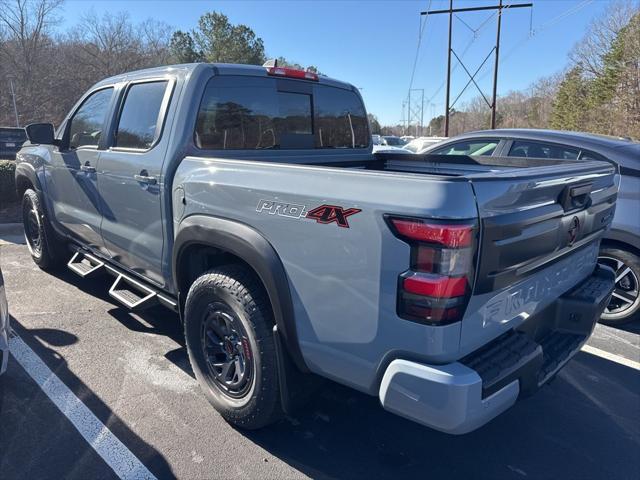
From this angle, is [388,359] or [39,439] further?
[39,439]

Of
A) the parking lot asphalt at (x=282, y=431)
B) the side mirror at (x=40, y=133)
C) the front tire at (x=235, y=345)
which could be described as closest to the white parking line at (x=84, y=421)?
the parking lot asphalt at (x=282, y=431)

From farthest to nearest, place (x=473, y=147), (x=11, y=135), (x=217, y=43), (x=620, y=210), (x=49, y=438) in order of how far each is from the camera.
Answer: (x=217, y=43), (x=11, y=135), (x=473, y=147), (x=620, y=210), (x=49, y=438)

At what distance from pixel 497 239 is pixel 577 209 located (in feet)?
2.91

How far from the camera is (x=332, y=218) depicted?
1.97m

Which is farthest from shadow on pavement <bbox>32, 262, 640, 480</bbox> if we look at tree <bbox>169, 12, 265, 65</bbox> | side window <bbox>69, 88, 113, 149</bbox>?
tree <bbox>169, 12, 265, 65</bbox>

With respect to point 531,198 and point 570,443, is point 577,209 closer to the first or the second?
point 531,198

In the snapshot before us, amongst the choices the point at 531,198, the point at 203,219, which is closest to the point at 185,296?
the point at 203,219

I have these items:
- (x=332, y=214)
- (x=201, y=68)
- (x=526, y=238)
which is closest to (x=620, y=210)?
(x=526, y=238)

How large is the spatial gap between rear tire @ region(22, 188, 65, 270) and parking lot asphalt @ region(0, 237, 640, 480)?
1.54 metres

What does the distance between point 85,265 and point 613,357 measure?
15.9 feet

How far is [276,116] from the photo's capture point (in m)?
3.44

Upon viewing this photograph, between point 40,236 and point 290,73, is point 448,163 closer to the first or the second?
point 290,73

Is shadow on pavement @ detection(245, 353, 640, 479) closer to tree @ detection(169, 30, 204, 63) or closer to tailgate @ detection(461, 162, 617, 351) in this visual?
tailgate @ detection(461, 162, 617, 351)

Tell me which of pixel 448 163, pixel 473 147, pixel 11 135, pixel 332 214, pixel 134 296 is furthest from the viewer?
pixel 11 135
